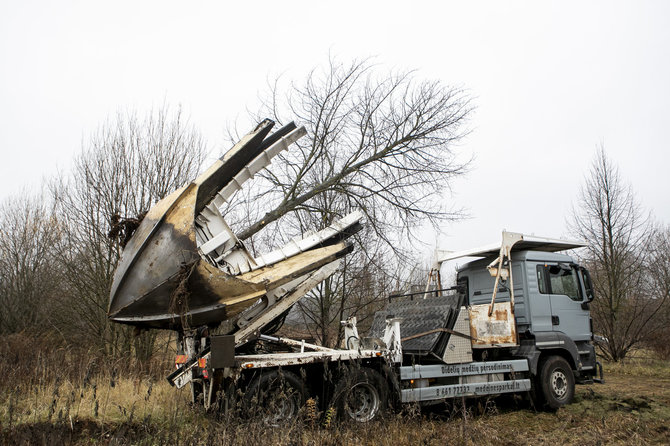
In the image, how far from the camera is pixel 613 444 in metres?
5.89

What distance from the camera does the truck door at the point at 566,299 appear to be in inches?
347

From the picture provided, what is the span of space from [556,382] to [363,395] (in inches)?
149

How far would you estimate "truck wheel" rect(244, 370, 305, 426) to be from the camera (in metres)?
5.96

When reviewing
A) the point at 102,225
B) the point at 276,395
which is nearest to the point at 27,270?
the point at 102,225

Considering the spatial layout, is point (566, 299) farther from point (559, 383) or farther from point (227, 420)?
point (227, 420)

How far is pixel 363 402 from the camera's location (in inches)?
271

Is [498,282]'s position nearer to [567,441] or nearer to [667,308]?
[567,441]

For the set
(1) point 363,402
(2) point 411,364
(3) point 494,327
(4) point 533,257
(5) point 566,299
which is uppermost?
(4) point 533,257

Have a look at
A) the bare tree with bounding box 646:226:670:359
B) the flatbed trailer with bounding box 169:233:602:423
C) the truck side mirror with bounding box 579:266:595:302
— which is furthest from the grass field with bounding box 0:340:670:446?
the bare tree with bounding box 646:226:670:359

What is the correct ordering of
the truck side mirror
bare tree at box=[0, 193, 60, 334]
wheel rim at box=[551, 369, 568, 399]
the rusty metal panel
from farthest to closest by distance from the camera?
bare tree at box=[0, 193, 60, 334] < the truck side mirror < wheel rim at box=[551, 369, 568, 399] < the rusty metal panel

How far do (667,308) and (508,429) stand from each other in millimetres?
13665

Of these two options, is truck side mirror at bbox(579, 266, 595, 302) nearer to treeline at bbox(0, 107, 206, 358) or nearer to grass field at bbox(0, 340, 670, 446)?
grass field at bbox(0, 340, 670, 446)

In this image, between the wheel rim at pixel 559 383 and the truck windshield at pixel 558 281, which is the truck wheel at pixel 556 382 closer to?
the wheel rim at pixel 559 383

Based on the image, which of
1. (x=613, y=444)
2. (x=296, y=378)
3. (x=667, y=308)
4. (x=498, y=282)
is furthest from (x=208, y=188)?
(x=667, y=308)
